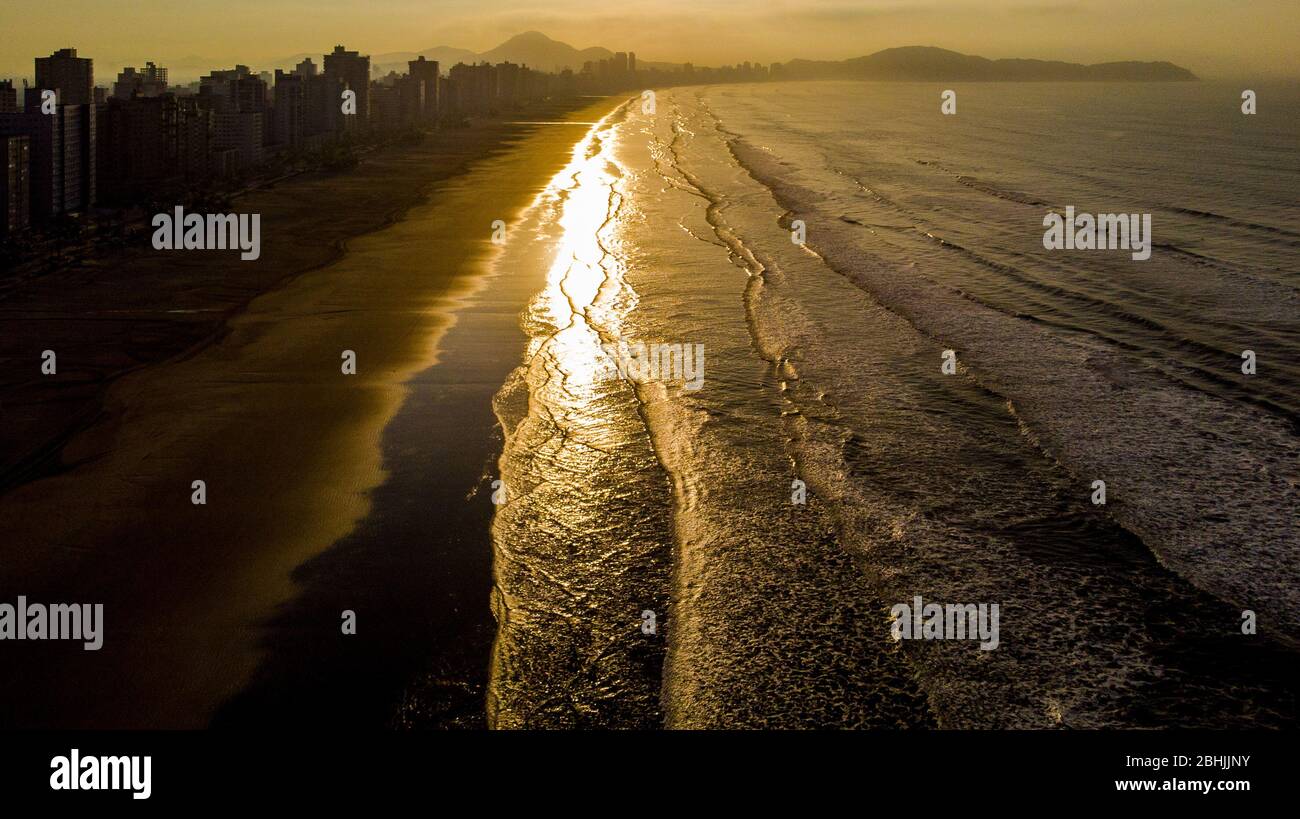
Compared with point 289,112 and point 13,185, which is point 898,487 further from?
point 289,112

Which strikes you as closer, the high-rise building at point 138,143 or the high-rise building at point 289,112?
the high-rise building at point 138,143

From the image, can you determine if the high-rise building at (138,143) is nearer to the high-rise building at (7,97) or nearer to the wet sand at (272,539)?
the high-rise building at (7,97)

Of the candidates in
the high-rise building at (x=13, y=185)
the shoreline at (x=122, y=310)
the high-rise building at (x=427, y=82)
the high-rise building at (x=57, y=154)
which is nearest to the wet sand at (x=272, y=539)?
the shoreline at (x=122, y=310)

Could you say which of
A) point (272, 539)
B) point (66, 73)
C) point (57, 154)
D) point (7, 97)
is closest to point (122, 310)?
point (272, 539)

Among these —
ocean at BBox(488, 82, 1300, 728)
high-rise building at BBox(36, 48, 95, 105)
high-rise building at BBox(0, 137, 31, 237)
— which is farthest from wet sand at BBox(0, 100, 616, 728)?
high-rise building at BBox(36, 48, 95, 105)

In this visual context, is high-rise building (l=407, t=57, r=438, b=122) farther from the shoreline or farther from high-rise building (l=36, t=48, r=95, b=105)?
the shoreline
